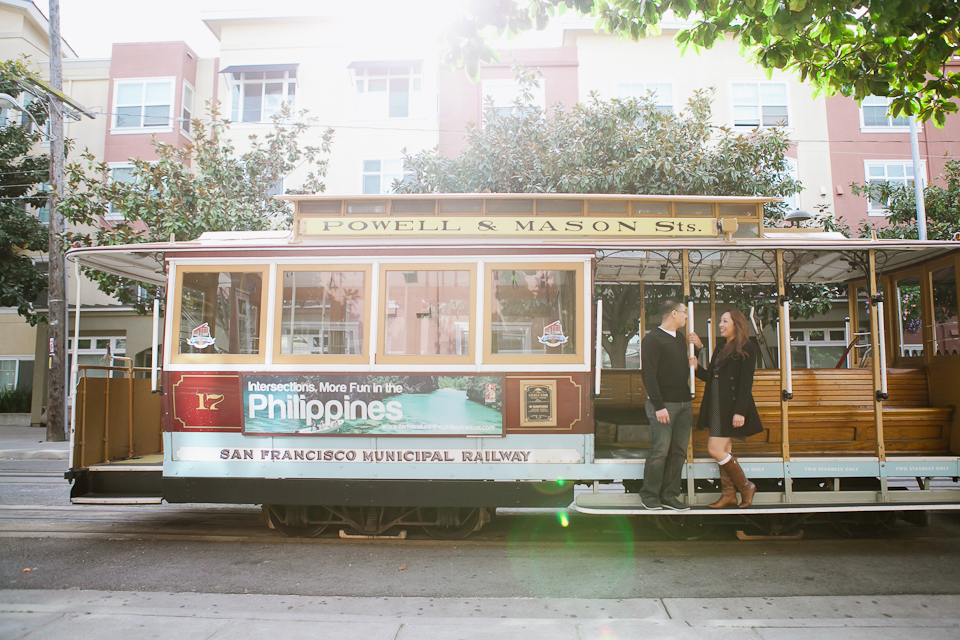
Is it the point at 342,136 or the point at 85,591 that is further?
the point at 342,136

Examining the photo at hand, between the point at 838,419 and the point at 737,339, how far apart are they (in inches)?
57.6

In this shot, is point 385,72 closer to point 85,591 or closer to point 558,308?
point 558,308

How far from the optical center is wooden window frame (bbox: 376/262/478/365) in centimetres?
541

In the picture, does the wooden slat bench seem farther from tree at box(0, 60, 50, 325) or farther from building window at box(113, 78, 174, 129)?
building window at box(113, 78, 174, 129)

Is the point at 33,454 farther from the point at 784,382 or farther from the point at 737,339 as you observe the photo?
the point at 784,382

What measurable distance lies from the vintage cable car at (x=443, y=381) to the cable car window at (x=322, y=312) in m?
0.02

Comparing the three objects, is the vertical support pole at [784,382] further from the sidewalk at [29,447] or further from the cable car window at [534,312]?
the sidewalk at [29,447]

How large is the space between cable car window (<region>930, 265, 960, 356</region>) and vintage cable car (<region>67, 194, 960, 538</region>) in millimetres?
104

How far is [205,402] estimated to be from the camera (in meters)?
5.57

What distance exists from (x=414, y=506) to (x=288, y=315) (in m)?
2.13

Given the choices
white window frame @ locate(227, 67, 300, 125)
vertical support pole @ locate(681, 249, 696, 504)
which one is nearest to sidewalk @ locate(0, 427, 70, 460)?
white window frame @ locate(227, 67, 300, 125)

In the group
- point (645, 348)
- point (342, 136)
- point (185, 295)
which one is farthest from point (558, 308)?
point (342, 136)

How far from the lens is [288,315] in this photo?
5.57 metres

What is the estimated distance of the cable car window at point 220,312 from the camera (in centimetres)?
562
